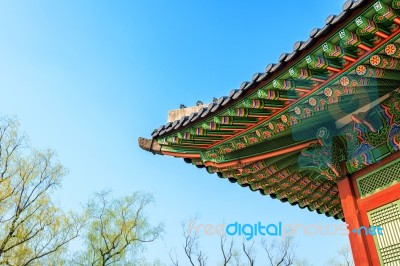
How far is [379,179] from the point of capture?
177 inches

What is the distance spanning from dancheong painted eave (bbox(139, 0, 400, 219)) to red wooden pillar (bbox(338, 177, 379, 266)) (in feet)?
0.60

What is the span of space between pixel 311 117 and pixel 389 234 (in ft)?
5.41

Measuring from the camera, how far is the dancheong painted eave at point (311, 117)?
3.48m

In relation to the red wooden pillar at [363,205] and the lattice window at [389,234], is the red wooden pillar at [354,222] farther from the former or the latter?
the lattice window at [389,234]

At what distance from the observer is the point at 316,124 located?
4.88 metres

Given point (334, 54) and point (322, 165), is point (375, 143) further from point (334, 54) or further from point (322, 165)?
point (334, 54)

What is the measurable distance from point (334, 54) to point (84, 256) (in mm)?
18108

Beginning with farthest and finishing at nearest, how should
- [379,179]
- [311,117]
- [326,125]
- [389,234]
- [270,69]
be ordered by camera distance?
[326,125] < [311,117] < [379,179] < [389,234] < [270,69]

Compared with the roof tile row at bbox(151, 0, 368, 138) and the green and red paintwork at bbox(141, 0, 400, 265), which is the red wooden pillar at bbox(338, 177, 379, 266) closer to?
the green and red paintwork at bbox(141, 0, 400, 265)

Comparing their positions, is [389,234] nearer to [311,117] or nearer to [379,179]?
[379,179]

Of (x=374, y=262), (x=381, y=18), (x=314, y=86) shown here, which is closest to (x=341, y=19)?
(x=381, y=18)

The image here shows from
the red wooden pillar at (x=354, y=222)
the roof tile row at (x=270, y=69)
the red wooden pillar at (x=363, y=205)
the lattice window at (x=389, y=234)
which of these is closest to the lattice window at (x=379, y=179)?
the red wooden pillar at (x=363, y=205)

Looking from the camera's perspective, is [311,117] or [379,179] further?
[311,117]

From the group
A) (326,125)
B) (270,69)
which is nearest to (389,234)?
(326,125)
